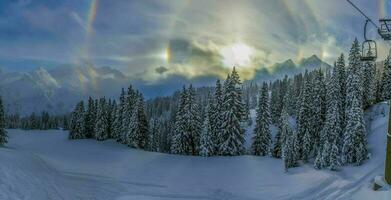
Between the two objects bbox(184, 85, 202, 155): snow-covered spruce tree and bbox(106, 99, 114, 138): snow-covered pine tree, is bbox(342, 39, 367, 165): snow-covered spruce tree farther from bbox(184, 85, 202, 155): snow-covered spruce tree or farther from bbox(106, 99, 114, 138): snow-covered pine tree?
bbox(106, 99, 114, 138): snow-covered pine tree

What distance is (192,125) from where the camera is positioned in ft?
212

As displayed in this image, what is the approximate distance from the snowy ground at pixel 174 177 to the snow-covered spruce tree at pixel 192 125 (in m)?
6.56

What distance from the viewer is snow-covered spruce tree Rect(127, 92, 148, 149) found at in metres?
70.1

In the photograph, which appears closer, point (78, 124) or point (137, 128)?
point (137, 128)

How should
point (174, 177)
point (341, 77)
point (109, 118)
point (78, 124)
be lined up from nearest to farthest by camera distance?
point (174, 177), point (341, 77), point (109, 118), point (78, 124)

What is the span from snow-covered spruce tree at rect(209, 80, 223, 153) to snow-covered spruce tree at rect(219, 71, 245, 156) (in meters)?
1.11

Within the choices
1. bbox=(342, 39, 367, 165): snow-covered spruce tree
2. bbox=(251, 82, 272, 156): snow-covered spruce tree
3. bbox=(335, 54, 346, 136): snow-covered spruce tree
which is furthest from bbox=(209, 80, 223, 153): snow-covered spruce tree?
bbox=(335, 54, 346, 136): snow-covered spruce tree

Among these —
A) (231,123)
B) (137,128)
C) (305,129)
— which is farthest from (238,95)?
(137,128)

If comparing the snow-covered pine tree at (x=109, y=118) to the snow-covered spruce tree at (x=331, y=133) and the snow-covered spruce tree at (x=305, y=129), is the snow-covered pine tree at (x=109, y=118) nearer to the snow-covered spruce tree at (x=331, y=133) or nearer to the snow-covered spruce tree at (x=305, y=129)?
the snow-covered spruce tree at (x=305, y=129)

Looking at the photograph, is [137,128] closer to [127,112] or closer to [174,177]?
[127,112]

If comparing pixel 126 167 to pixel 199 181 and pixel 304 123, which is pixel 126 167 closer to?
pixel 199 181

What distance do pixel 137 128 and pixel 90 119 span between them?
1037 inches

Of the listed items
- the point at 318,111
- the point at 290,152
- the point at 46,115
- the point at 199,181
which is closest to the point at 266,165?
the point at 290,152

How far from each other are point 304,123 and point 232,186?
28.2m
